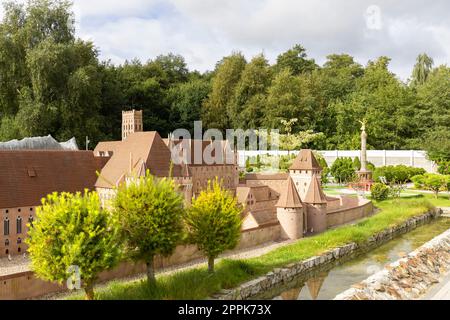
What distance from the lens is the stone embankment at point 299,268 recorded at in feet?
68.5

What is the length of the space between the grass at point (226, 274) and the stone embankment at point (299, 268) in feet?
1.27

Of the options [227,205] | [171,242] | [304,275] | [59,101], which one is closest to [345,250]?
[304,275]

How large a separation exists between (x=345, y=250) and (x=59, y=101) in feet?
122

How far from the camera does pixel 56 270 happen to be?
17.0 meters

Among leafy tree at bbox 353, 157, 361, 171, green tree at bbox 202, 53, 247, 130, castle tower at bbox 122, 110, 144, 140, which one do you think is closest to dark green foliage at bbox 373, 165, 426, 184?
leafy tree at bbox 353, 157, 361, 171

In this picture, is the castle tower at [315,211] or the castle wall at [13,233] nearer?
the castle wall at [13,233]

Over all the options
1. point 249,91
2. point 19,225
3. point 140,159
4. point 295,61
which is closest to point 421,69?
point 295,61

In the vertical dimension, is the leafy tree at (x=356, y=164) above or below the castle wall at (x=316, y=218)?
above

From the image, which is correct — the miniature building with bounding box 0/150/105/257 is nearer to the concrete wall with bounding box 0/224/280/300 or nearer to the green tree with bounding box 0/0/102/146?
the concrete wall with bounding box 0/224/280/300

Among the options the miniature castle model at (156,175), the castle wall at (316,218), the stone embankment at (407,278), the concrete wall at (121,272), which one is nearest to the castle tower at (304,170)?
the miniature castle model at (156,175)

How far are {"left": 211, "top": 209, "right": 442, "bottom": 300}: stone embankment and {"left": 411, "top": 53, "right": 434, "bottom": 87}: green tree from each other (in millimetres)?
57982

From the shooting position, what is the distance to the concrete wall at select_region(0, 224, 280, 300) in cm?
1858

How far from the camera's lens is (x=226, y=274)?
21.8 m

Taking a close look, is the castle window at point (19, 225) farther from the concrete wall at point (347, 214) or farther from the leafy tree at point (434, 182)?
the leafy tree at point (434, 182)
